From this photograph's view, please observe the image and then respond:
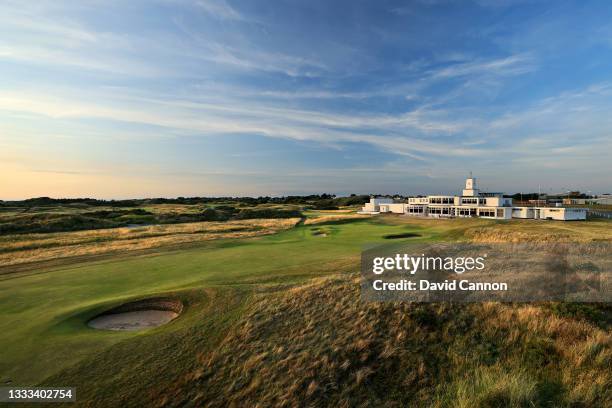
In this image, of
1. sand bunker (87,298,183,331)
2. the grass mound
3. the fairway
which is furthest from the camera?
sand bunker (87,298,183,331)

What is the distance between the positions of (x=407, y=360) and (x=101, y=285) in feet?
48.7

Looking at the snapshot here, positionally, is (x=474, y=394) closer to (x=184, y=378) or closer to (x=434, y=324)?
(x=434, y=324)

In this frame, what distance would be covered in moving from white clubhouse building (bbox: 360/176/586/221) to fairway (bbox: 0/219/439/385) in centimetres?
4556

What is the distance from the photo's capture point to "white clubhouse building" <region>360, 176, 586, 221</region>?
162ft

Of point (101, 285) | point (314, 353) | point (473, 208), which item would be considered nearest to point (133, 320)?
point (101, 285)

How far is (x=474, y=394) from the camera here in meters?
5.43

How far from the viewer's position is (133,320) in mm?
10445

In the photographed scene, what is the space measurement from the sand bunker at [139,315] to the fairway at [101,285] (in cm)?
42

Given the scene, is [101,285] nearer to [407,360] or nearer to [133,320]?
[133,320]

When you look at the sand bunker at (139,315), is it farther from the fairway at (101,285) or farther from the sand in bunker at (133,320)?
the fairway at (101,285)

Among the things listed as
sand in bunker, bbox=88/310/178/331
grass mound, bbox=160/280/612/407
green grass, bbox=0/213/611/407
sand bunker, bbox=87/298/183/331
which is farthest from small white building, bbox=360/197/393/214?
grass mound, bbox=160/280/612/407

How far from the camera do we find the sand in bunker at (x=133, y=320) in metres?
9.80

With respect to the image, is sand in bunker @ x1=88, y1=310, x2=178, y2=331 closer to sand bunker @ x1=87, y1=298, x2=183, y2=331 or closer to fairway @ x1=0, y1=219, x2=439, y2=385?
sand bunker @ x1=87, y1=298, x2=183, y2=331

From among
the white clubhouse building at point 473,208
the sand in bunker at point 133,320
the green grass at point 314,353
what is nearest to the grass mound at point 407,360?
the green grass at point 314,353
